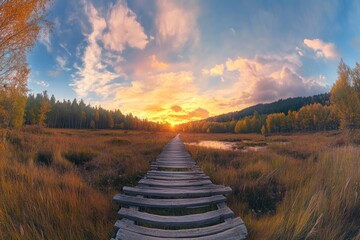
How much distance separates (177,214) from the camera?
3.60m

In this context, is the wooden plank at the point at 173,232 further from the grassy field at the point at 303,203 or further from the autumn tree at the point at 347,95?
the autumn tree at the point at 347,95

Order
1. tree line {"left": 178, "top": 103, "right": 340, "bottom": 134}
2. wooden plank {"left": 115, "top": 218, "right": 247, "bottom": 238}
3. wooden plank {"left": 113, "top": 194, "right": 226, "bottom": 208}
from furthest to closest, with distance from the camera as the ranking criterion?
tree line {"left": 178, "top": 103, "right": 340, "bottom": 134}
wooden plank {"left": 113, "top": 194, "right": 226, "bottom": 208}
wooden plank {"left": 115, "top": 218, "right": 247, "bottom": 238}

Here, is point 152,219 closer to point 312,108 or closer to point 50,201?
point 50,201

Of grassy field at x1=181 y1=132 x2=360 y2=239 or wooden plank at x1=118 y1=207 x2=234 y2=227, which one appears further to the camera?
wooden plank at x1=118 y1=207 x2=234 y2=227

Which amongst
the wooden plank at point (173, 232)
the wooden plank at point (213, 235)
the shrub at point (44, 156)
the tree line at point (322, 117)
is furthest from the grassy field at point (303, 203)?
the tree line at point (322, 117)

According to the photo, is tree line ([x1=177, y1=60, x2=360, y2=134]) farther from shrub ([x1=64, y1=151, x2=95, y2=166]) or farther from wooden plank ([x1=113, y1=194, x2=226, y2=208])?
shrub ([x1=64, y1=151, x2=95, y2=166])

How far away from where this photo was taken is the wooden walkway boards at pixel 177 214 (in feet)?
8.62

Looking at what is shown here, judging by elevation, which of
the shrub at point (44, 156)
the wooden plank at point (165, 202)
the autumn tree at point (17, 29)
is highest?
the autumn tree at point (17, 29)

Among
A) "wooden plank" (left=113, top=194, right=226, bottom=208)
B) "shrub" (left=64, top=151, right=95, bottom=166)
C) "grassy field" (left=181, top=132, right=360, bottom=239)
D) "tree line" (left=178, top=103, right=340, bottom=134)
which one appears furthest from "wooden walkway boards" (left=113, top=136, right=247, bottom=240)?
"tree line" (left=178, top=103, right=340, bottom=134)

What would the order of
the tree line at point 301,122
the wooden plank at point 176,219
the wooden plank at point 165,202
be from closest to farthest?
the wooden plank at point 176,219 < the wooden plank at point 165,202 < the tree line at point 301,122

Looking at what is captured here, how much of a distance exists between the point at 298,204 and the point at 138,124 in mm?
123368

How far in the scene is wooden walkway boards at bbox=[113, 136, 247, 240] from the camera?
263 centimetres

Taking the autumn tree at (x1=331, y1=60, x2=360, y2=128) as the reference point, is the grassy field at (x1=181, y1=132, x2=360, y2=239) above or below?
below

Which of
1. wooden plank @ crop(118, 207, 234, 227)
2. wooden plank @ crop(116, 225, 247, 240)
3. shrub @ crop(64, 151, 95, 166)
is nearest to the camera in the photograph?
wooden plank @ crop(116, 225, 247, 240)
